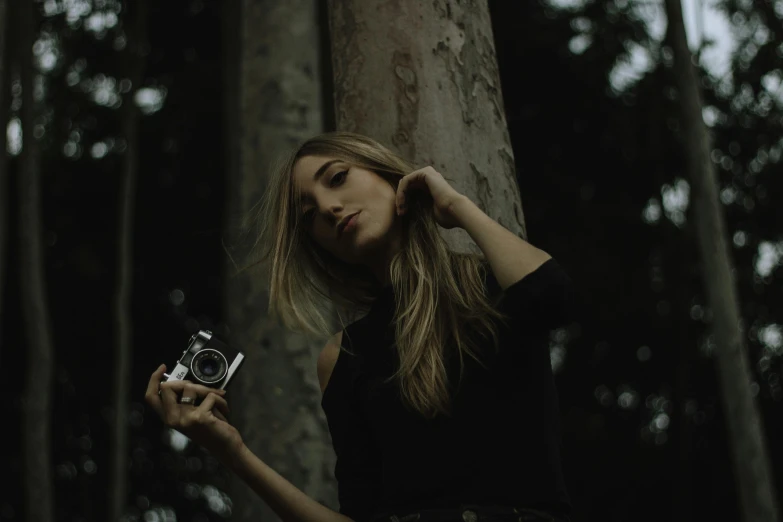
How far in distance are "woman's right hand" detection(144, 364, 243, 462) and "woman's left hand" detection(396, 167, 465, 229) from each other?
0.59 meters

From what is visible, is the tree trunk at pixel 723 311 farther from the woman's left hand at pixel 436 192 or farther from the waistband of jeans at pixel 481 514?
the waistband of jeans at pixel 481 514

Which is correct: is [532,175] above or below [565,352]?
above

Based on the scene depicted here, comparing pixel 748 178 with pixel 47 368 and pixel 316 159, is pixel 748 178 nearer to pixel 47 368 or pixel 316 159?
pixel 47 368

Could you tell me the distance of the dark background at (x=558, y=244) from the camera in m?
14.1

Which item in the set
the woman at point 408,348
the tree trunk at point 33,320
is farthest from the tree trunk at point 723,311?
the woman at point 408,348

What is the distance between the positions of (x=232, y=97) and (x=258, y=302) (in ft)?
7.49

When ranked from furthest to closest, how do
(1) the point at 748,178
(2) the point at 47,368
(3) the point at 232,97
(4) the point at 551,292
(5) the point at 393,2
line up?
1. (1) the point at 748,178
2. (2) the point at 47,368
3. (3) the point at 232,97
4. (5) the point at 393,2
5. (4) the point at 551,292

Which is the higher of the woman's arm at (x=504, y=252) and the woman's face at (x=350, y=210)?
the woman's face at (x=350, y=210)

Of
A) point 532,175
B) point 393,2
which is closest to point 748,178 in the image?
point 532,175

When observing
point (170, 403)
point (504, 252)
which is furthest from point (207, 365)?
point (504, 252)

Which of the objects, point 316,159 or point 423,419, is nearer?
point 423,419

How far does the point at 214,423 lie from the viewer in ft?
8.16

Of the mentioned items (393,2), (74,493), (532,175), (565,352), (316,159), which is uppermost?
(532,175)

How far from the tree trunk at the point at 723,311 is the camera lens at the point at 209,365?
788cm
